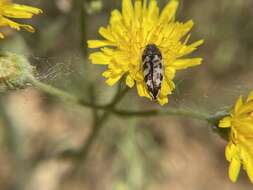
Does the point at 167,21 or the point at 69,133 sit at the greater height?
the point at 167,21

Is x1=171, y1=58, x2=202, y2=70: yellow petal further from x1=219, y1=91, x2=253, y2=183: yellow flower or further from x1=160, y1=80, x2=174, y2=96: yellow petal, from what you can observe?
x1=219, y1=91, x2=253, y2=183: yellow flower

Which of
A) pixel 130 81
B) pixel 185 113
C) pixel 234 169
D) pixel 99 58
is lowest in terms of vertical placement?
pixel 234 169

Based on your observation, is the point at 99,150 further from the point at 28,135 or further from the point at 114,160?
the point at 28,135

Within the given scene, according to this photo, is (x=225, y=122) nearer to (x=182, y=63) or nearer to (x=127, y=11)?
(x=182, y=63)

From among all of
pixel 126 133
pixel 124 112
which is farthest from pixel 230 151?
pixel 126 133

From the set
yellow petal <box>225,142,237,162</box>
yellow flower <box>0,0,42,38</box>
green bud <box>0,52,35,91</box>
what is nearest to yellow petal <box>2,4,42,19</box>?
yellow flower <box>0,0,42,38</box>

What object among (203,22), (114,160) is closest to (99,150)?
(114,160)

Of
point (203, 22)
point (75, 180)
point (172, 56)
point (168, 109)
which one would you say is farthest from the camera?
point (203, 22)
